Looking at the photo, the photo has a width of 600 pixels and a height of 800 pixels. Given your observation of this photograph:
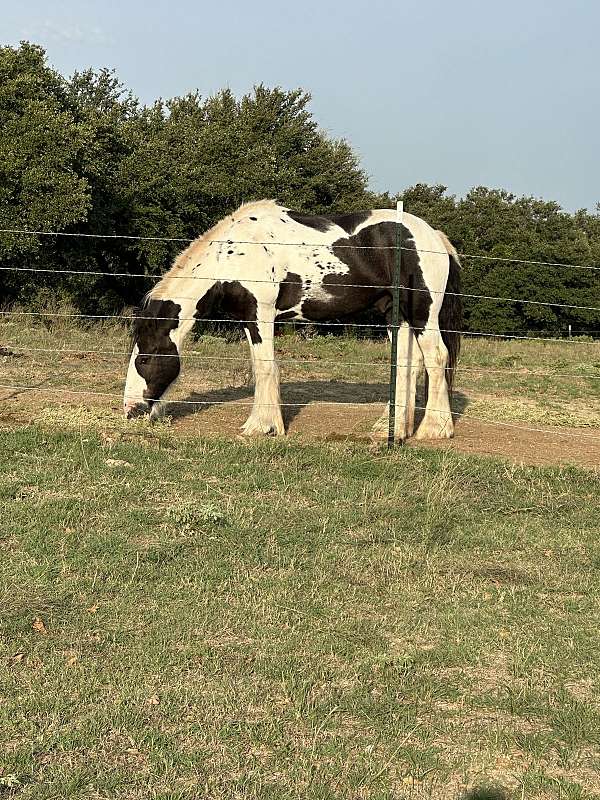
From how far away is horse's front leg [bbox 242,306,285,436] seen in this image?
9.15 meters

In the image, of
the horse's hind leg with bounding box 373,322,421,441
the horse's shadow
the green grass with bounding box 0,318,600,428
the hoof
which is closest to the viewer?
the hoof

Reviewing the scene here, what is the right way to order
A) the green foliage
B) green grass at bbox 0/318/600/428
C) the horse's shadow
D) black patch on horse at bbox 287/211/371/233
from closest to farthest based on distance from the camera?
1. black patch on horse at bbox 287/211/371/233
2. the horse's shadow
3. green grass at bbox 0/318/600/428
4. the green foliage

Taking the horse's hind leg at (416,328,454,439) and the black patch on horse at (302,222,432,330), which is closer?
the black patch on horse at (302,222,432,330)

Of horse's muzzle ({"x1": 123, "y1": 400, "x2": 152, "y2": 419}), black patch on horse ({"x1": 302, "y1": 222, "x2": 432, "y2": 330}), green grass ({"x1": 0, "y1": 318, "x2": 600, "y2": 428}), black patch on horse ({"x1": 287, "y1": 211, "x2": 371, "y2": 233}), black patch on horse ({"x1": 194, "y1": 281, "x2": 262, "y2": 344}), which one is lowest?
horse's muzzle ({"x1": 123, "y1": 400, "x2": 152, "y2": 419})

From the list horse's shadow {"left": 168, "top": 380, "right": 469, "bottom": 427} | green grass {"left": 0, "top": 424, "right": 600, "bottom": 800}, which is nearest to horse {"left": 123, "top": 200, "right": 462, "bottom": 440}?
horse's shadow {"left": 168, "top": 380, "right": 469, "bottom": 427}

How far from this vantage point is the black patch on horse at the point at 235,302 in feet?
30.1

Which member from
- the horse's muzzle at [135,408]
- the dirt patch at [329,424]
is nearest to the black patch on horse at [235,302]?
the dirt patch at [329,424]

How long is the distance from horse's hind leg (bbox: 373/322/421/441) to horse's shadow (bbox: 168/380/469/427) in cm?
70

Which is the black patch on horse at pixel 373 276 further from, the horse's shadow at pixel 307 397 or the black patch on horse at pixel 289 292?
the horse's shadow at pixel 307 397

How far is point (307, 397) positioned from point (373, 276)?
2.69 m

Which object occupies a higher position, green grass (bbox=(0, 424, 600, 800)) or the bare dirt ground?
the bare dirt ground

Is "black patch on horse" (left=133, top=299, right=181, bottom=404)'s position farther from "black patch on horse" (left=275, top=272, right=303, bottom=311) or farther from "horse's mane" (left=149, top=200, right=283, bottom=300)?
"black patch on horse" (left=275, top=272, right=303, bottom=311)

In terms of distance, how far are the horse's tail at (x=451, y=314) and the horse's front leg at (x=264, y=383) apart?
1.88 metres

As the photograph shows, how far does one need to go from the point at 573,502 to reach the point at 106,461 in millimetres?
3913
